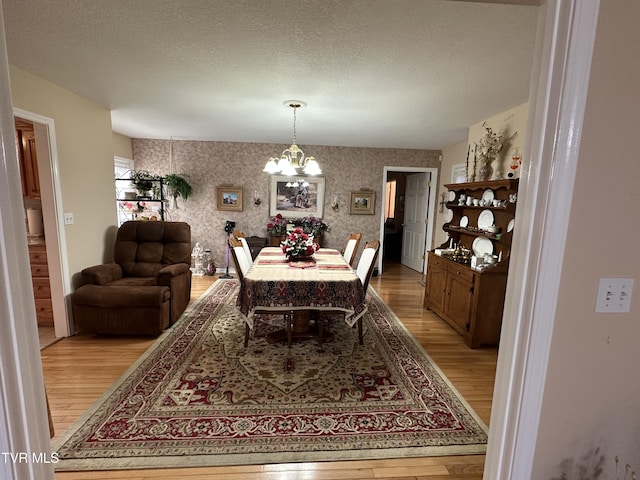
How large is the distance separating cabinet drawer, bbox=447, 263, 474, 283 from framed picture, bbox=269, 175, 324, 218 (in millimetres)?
2841

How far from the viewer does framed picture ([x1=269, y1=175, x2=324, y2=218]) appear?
558 centimetres

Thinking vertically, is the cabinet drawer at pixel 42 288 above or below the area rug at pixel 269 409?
above

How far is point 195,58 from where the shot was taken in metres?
2.21

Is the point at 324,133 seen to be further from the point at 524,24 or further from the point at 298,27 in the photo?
the point at 524,24

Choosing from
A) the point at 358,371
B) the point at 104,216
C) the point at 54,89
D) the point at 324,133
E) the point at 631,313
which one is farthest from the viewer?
the point at 324,133

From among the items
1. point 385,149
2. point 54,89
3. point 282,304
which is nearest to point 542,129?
point 282,304

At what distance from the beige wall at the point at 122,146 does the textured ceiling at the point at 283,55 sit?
145 centimetres

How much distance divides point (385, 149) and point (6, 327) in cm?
563

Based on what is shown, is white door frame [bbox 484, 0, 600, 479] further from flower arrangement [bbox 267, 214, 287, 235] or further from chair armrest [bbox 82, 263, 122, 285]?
flower arrangement [bbox 267, 214, 287, 235]

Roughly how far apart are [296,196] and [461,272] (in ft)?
10.9

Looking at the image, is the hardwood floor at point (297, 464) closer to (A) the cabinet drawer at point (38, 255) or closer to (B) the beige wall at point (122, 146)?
(A) the cabinet drawer at point (38, 255)

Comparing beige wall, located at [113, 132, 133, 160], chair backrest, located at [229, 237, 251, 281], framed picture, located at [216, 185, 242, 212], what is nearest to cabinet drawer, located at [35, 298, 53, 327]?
chair backrest, located at [229, 237, 251, 281]

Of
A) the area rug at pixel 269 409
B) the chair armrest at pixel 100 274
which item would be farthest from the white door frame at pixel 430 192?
the chair armrest at pixel 100 274

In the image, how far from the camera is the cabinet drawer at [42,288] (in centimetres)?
312
